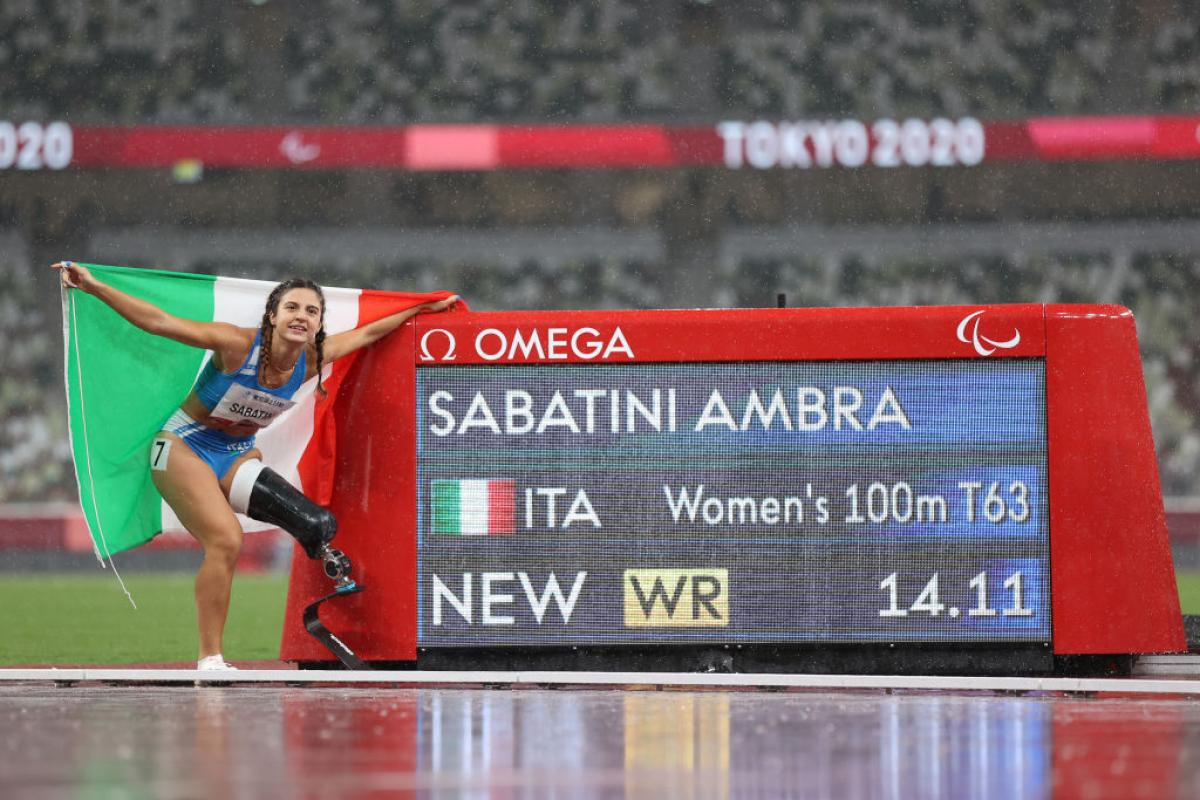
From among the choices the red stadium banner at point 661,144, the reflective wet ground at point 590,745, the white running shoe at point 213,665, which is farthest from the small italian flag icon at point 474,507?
the red stadium banner at point 661,144

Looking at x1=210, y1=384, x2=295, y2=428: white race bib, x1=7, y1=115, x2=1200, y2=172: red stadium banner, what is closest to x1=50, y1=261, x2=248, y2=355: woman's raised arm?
x1=210, y1=384, x2=295, y2=428: white race bib

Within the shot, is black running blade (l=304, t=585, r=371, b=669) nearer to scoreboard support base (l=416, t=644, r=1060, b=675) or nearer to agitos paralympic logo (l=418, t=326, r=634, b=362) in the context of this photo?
scoreboard support base (l=416, t=644, r=1060, b=675)

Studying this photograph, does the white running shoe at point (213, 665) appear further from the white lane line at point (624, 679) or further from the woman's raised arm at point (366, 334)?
the woman's raised arm at point (366, 334)

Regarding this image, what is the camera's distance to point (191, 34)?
23812mm

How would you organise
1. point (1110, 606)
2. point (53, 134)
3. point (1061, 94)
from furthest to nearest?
point (1061, 94) < point (53, 134) < point (1110, 606)

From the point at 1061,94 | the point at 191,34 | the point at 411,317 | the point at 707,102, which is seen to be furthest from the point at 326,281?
the point at 411,317

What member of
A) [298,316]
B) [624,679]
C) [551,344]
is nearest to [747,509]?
[624,679]

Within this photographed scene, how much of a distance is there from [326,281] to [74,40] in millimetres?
4696

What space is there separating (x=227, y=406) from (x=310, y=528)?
21.8 inches

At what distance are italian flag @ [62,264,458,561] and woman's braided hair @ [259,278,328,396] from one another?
0.43 feet

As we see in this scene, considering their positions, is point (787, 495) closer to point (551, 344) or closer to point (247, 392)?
point (551, 344)

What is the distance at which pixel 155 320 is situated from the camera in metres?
5.86

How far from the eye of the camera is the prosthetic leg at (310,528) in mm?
5719

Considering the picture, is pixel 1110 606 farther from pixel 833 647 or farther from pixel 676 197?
pixel 676 197
